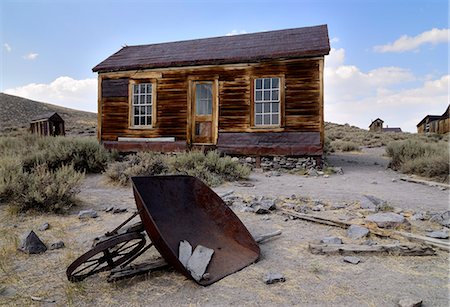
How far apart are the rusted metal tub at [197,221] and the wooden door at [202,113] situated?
24.0 ft

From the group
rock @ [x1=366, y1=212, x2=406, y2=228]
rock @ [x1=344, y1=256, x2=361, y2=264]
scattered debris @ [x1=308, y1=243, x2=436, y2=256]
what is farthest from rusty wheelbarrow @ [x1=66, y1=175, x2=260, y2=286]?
rock @ [x1=366, y1=212, x2=406, y2=228]

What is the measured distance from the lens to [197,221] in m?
3.61

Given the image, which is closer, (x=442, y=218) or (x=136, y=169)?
(x=442, y=218)

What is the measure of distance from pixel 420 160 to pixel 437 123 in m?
34.8

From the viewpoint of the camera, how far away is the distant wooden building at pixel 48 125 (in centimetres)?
1820

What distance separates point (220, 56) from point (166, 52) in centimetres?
279

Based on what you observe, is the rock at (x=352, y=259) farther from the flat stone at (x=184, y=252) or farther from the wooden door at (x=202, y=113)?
the wooden door at (x=202, y=113)

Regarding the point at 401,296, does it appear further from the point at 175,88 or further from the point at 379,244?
the point at 175,88

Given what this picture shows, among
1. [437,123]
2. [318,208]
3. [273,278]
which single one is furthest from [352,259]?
[437,123]

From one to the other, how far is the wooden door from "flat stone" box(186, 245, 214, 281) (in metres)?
7.99

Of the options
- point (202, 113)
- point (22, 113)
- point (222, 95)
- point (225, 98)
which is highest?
point (22, 113)

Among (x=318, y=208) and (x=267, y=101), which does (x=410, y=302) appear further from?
(x=267, y=101)

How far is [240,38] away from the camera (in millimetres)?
12422

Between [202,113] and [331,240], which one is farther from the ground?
[202,113]
